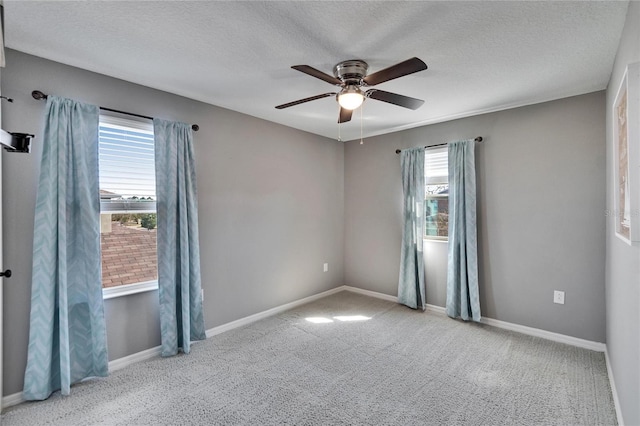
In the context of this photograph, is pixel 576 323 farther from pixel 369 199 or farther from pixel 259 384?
pixel 259 384

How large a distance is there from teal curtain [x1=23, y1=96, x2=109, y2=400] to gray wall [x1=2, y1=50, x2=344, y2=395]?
0.10 metres

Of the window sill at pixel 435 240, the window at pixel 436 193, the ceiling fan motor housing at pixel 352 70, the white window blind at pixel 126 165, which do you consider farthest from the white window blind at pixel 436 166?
the white window blind at pixel 126 165

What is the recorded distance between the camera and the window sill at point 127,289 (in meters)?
2.47

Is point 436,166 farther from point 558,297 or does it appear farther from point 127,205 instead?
point 127,205

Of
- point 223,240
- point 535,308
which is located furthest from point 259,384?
point 535,308

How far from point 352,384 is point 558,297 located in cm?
224

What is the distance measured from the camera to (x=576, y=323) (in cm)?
286

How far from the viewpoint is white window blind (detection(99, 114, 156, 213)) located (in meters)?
2.48

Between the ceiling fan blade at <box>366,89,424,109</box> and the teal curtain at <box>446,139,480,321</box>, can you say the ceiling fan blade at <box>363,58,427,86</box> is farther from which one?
the teal curtain at <box>446,139,480,321</box>

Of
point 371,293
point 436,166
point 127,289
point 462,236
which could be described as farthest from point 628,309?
point 127,289

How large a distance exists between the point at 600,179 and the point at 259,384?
3412 mm

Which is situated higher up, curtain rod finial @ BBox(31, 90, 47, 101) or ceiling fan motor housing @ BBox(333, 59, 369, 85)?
ceiling fan motor housing @ BBox(333, 59, 369, 85)

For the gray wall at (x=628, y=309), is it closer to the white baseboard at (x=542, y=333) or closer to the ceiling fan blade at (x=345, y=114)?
the white baseboard at (x=542, y=333)

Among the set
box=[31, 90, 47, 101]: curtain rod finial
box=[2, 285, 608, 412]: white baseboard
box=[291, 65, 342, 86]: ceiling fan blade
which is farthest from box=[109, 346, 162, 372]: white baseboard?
box=[291, 65, 342, 86]: ceiling fan blade
